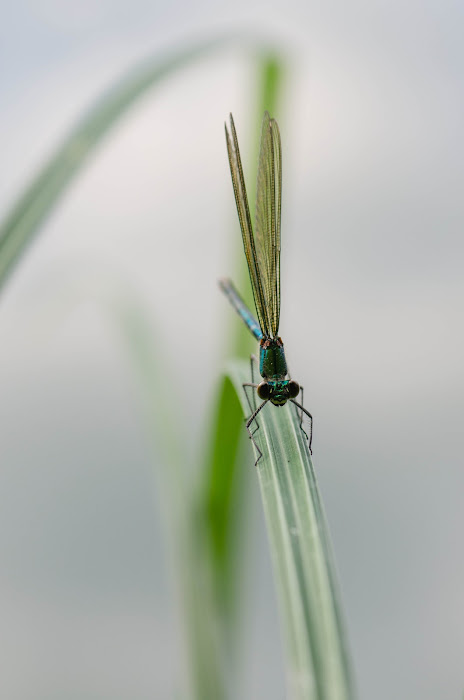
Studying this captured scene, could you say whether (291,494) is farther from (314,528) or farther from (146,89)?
(146,89)

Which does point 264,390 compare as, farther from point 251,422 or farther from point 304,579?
point 304,579

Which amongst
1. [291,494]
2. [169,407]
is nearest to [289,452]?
[291,494]

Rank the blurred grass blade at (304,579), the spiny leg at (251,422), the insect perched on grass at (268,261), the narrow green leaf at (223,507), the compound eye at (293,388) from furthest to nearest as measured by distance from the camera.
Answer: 1. the narrow green leaf at (223,507)
2. the compound eye at (293,388)
3. the insect perched on grass at (268,261)
4. the spiny leg at (251,422)
5. the blurred grass blade at (304,579)

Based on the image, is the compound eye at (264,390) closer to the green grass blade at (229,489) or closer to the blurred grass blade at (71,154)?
the green grass blade at (229,489)

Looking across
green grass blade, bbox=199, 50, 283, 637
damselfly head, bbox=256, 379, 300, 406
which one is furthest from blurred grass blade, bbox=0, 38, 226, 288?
damselfly head, bbox=256, 379, 300, 406

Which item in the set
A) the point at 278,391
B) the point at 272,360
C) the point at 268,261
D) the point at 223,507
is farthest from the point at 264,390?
the point at 223,507

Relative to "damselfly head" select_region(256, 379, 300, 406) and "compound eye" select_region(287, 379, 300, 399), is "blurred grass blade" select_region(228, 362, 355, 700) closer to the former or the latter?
"damselfly head" select_region(256, 379, 300, 406)

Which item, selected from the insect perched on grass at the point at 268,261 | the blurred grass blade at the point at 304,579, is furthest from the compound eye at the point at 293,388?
the blurred grass blade at the point at 304,579

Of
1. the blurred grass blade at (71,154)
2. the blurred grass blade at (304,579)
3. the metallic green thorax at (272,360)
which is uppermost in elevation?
the blurred grass blade at (71,154)
